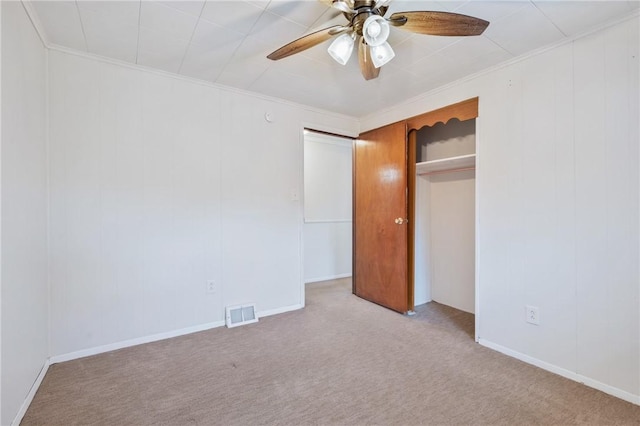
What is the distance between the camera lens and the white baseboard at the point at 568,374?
1777 millimetres

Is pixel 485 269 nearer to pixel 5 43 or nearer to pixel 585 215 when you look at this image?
pixel 585 215

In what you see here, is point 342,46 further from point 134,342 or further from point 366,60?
point 134,342

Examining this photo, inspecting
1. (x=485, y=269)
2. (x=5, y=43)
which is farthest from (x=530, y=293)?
(x=5, y=43)

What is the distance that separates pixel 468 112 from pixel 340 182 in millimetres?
2731

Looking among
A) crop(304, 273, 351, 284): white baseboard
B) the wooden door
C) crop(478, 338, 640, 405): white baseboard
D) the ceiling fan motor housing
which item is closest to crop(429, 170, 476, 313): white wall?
the wooden door

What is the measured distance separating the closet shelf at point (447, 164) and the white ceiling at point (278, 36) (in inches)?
28.3

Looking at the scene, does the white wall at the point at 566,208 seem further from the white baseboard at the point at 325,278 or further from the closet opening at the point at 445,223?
the white baseboard at the point at 325,278

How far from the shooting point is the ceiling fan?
144cm

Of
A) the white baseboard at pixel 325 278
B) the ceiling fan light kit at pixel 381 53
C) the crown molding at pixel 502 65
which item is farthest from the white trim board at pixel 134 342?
the crown molding at pixel 502 65

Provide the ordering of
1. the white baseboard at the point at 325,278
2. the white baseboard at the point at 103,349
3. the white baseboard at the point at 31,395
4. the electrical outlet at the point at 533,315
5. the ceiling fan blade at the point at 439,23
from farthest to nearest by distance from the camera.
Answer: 1. the white baseboard at the point at 325,278
2. the electrical outlet at the point at 533,315
3. the white baseboard at the point at 103,349
4. the white baseboard at the point at 31,395
5. the ceiling fan blade at the point at 439,23

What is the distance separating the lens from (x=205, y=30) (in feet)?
6.47

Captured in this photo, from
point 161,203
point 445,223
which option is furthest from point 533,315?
point 161,203

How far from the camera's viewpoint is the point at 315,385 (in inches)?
75.3

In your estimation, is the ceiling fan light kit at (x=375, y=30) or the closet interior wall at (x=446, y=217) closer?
the ceiling fan light kit at (x=375, y=30)
